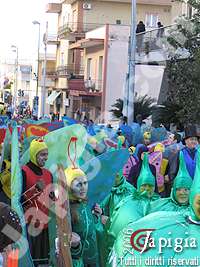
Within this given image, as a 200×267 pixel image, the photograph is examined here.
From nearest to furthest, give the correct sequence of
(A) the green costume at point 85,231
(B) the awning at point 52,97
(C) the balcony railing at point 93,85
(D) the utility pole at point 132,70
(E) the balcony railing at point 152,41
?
1. (A) the green costume at point 85,231
2. (D) the utility pole at point 132,70
3. (E) the balcony railing at point 152,41
4. (C) the balcony railing at point 93,85
5. (B) the awning at point 52,97

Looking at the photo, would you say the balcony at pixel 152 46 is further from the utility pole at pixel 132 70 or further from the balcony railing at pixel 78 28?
the balcony railing at pixel 78 28

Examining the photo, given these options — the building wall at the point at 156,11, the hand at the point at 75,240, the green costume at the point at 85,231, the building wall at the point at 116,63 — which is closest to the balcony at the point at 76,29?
the building wall at the point at 156,11

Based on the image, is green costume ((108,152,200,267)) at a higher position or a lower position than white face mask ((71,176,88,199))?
higher

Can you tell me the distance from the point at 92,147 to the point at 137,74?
18305 millimetres

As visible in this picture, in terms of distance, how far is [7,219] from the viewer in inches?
120

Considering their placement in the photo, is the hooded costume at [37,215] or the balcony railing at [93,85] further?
the balcony railing at [93,85]

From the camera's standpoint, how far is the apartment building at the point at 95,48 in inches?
Result: 1303

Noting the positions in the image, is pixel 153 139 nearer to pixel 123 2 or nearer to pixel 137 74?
pixel 137 74

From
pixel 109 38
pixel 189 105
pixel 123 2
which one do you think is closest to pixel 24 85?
pixel 123 2

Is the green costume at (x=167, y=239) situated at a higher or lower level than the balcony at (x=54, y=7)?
lower

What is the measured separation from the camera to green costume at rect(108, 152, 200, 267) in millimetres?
2979

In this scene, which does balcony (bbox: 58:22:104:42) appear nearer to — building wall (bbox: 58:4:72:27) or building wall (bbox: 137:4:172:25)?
building wall (bbox: 58:4:72:27)

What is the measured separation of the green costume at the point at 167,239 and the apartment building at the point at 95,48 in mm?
27140

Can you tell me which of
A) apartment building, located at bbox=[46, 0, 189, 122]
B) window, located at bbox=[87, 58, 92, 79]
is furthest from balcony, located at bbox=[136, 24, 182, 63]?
Result: window, located at bbox=[87, 58, 92, 79]
